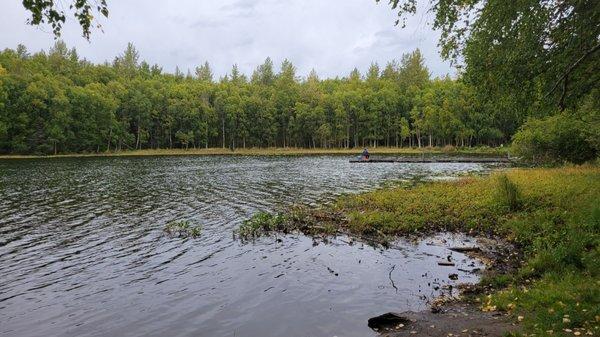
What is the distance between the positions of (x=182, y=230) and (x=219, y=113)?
4343 inches

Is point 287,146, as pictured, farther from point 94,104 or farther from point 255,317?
Result: point 255,317

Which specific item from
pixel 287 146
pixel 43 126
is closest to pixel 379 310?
pixel 43 126

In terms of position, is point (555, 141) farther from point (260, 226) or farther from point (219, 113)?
point (219, 113)

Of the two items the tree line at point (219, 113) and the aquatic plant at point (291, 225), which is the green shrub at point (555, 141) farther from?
the tree line at point (219, 113)

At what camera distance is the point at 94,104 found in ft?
362

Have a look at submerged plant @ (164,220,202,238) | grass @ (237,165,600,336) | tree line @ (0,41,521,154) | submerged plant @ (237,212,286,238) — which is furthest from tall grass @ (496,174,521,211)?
tree line @ (0,41,521,154)

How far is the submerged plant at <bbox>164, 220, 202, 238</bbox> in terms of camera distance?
20.2 m

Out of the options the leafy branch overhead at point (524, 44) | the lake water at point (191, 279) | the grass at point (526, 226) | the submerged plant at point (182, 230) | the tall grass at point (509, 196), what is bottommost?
the lake water at point (191, 279)

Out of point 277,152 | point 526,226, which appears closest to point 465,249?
point 526,226

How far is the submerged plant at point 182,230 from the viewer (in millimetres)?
20250

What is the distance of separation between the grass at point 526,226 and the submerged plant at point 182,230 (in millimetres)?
2817

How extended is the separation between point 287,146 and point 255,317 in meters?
123

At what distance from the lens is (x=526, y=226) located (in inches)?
685

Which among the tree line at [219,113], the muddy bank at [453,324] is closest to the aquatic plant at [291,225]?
the muddy bank at [453,324]
